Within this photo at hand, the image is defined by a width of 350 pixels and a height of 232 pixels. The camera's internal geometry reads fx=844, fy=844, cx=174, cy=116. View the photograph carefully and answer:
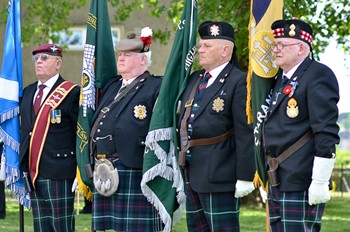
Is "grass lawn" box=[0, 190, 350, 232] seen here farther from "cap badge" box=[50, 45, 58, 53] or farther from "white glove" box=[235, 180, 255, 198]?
"white glove" box=[235, 180, 255, 198]

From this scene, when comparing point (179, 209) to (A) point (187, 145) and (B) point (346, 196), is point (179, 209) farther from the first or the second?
(B) point (346, 196)

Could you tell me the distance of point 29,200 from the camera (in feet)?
25.7

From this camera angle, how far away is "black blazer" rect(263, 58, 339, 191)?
5504mm

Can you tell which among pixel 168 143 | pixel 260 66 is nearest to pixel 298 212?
pixel 260 66

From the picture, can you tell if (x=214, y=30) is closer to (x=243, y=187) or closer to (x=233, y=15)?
(x=243, y=187)

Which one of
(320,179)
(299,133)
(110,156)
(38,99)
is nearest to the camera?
(320,179)

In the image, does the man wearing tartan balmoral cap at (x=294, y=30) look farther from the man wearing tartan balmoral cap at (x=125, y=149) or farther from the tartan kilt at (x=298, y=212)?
the man wearing tartan balmoral cap at (x=125, y=149)

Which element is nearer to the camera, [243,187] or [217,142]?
[243,187]

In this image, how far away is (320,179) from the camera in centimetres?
546

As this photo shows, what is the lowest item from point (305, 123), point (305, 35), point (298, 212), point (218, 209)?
point (218, 209)

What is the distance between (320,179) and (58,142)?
9.49 ft

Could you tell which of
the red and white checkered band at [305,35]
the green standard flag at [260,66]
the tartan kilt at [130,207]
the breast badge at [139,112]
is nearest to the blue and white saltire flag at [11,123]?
the tartan kilt at [130,207]


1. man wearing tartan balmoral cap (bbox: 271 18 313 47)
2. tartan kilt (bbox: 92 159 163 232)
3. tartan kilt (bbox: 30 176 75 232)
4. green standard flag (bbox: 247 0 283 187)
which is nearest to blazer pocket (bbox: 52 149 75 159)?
tartan kilt (bbox: 30 176 75 232)

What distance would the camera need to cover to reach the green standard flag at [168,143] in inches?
272
